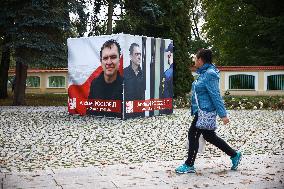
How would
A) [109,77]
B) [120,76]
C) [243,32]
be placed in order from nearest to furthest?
[120,76]
[109,77]
[243,32]

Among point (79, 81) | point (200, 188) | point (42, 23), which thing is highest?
point (42, 23)

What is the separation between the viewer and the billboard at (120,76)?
15.0m

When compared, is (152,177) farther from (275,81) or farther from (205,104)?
(275,81)

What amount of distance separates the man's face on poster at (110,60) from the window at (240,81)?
1996 cm

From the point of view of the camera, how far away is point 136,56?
15258 millimetres

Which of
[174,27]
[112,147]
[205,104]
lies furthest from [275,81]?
[205,104]

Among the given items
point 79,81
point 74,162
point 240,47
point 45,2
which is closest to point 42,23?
Answer: point 45,2

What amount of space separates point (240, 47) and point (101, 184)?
1682 inches

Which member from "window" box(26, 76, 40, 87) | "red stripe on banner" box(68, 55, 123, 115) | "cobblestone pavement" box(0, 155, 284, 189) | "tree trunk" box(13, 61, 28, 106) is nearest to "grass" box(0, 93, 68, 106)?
"tree trunk" box(13, 61, 28, 106)

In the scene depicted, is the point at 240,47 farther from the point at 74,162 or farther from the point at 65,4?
the point at 74,162

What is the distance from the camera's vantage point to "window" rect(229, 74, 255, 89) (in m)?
33.2

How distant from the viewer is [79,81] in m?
16.5

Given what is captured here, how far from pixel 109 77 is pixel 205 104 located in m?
8.94

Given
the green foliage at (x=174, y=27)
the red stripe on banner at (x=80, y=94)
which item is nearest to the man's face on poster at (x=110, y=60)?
the red stripe on banner at (x=80, y=94)
